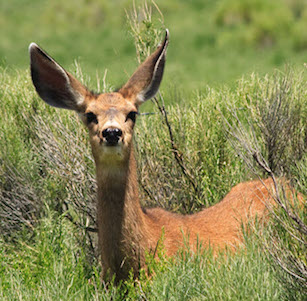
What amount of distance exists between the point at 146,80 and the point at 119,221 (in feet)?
3.83

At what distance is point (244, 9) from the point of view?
122 feet

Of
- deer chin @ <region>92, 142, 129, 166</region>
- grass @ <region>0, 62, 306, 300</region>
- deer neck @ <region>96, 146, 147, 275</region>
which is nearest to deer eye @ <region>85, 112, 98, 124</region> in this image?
deer chin @ <region>92, 142, 129, 166</region>

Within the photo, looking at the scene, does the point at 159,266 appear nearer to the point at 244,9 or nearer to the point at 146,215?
the point at 146,215

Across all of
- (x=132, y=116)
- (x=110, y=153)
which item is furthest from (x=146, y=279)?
(x=132, y=116)

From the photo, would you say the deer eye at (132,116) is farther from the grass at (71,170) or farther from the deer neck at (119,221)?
the grass at (71,170)

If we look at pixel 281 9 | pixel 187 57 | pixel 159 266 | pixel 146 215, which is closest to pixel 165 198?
pixel 146 215

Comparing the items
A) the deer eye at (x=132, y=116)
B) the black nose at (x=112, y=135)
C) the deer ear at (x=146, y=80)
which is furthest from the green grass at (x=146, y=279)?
the deer ear at (x=146, y=80)

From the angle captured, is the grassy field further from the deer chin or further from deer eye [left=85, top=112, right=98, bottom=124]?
deer eye [left=85, top=112, right=98, bottom=124]

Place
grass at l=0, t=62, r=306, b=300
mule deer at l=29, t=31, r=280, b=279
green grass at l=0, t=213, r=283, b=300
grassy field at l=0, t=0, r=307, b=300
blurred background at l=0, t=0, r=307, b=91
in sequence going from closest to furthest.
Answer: green grass at l=0, t=213, r=283, b=300 < grassy field at l=0, t=0, r=307, b=300 < mule deer at l=29, t=31, r=280, b=279 < grass at l=0, t=62, r=306, b=300 < blurred background at l=0, t=0, r=307, b=91

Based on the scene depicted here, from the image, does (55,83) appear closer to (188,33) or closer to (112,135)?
(112,135)

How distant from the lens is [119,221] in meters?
5.48

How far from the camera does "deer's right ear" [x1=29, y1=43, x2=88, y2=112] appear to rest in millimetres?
5746

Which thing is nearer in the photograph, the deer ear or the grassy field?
the grassy field

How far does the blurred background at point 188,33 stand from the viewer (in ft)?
93.5
